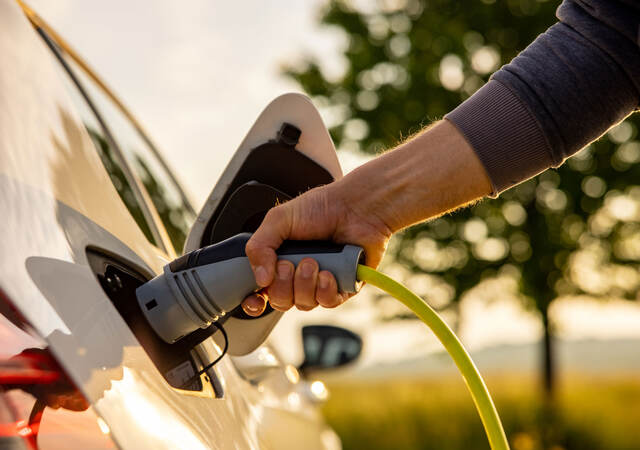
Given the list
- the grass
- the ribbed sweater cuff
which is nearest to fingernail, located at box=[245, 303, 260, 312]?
the ribbed sweater cuff

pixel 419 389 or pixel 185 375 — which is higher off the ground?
pixel 185 375

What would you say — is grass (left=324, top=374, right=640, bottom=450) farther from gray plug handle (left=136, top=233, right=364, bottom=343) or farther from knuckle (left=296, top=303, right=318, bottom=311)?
gray plug handle (left=136, top=233, right=364, bottom=343)

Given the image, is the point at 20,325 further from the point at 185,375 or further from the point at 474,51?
the point at 474,51

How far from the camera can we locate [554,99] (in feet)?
6.36

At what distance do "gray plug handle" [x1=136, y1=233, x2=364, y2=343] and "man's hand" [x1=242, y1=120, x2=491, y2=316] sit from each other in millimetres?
99

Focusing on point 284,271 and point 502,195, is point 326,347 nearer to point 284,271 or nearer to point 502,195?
point 284,271

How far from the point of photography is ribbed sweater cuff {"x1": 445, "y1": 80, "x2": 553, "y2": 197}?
1.96m

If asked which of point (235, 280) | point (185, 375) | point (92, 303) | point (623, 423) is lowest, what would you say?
point (623, 423)

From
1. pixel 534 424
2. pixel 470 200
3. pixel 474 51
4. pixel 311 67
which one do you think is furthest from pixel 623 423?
pixel 470 200

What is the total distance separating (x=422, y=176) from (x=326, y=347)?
153 centimetres

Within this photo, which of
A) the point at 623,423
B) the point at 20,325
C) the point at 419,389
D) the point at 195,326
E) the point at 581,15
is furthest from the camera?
the point at 419,389

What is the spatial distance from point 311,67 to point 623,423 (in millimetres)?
6740

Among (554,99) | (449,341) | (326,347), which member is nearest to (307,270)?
(449,341)

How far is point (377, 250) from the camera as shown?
6.52 ft
